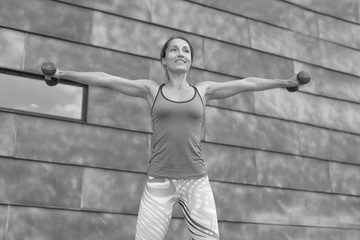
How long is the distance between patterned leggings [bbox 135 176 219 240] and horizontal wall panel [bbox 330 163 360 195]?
4.36 metres

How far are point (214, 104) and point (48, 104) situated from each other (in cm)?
238

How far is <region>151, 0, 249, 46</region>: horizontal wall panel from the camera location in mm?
6938

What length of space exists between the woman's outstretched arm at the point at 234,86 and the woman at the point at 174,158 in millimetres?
165

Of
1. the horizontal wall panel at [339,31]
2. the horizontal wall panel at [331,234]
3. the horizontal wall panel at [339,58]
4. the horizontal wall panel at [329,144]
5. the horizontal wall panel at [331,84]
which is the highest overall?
the horizontal wall panel at [339,31]

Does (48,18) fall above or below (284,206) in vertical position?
Result: above

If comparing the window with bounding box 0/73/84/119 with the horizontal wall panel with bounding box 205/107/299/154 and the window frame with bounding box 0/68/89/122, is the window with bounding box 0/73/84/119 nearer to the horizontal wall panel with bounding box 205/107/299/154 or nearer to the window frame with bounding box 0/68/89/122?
the window frame with bounding box 0/68/89/122

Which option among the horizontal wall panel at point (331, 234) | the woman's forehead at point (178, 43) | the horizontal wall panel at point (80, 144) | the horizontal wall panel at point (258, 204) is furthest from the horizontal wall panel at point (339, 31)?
the woman's forehead at point (178, 43)

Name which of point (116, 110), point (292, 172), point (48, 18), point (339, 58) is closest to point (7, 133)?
point (116, 110)

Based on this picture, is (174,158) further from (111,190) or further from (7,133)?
(7,133)

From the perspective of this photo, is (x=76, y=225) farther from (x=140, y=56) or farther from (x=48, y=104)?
(x=140, y=56)

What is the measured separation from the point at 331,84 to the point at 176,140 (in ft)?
16.5

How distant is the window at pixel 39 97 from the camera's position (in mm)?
5793

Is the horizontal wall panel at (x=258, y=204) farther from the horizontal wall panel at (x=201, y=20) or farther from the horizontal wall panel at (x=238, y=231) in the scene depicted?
the horizontal wall panel at (x=201, y=20)

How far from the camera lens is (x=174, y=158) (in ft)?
12.6
